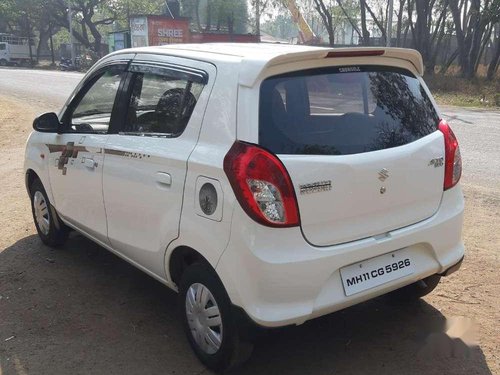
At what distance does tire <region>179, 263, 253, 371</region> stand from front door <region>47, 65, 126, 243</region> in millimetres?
1100

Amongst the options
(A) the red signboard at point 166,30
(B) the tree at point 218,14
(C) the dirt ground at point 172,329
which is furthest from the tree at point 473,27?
(B) the tree at point 218,14

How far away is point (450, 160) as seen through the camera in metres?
3.36

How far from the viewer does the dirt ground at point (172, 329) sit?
10.5 ft

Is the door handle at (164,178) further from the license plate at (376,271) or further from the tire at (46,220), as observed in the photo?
the tire at (46,220)

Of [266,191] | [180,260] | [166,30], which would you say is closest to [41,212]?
[180,260]

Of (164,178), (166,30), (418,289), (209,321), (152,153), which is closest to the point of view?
(209,321)

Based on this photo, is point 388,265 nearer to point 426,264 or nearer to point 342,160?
point 426,264

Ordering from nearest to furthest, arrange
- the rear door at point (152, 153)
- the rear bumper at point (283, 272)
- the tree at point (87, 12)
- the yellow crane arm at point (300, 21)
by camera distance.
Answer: the rear bumper at point (283, 272) → the rear door at point (152, 153) → the yellow crane arm at point (300, 21) → the tree at point (87, 12)

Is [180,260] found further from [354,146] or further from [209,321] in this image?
[354,146]

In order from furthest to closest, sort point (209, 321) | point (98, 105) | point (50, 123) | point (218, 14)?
1. point (218, 14)
2. point (50, 123)
3. point (98, 105)
4. point (209, 321)

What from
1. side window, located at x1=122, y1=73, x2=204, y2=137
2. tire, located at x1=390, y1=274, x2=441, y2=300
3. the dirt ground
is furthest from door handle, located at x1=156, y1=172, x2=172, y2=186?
tire, located at x1=390, y1=274, x2=441, y2=300

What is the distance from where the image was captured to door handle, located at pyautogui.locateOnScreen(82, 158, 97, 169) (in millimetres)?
3967

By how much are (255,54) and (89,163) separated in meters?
1.66

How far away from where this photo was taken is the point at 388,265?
10.1 feet
